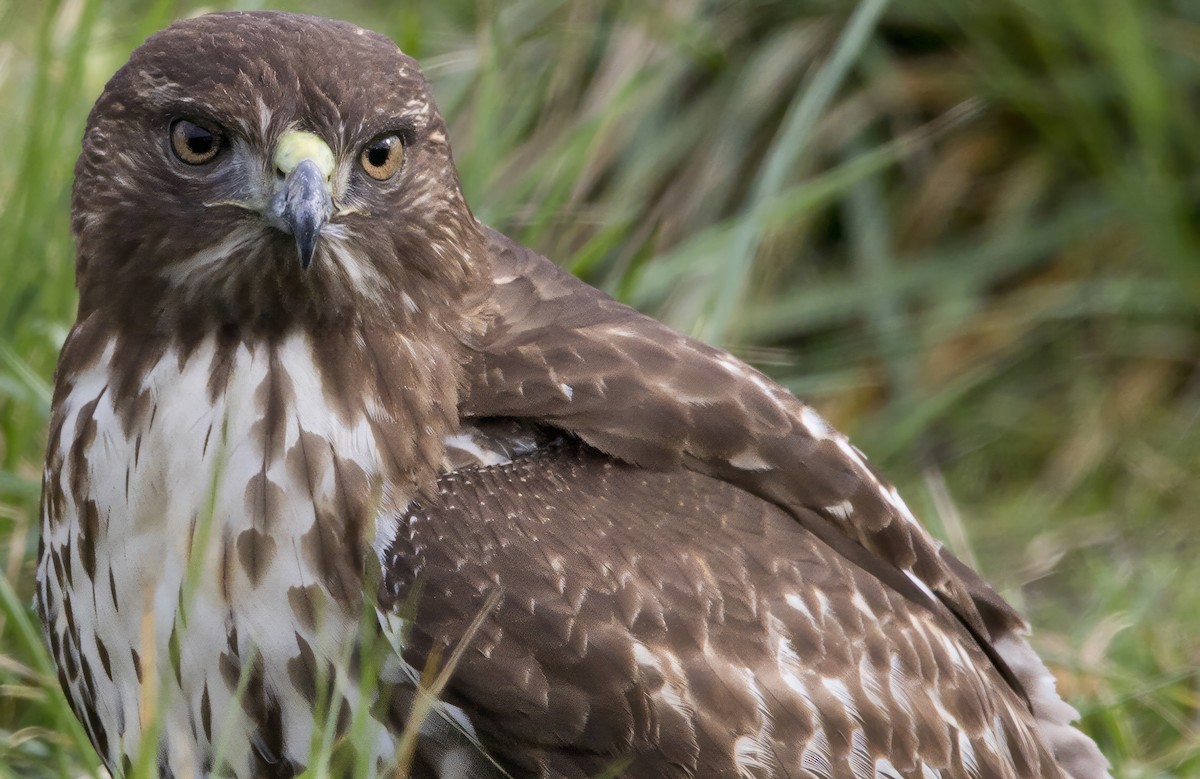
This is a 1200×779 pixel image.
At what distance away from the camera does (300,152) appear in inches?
127

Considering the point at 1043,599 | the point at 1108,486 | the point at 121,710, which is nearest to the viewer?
the point at 121,710

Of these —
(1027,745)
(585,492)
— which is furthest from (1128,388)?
(585,492)

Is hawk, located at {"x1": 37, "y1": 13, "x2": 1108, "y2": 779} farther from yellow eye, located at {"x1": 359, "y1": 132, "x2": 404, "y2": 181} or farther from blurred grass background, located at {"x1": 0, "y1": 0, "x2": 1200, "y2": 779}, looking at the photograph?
blurred grass background, located at {"x1": 0, "y1": 0, "x2": 1200, "y2": 779}

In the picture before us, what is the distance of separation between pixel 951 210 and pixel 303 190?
4009 millimetres

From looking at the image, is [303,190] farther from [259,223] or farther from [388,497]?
[388,497]

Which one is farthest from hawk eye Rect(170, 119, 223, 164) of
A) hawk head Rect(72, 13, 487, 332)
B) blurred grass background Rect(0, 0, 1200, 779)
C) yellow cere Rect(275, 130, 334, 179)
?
blurred grass background Rect(0, 0, 1200, 779)

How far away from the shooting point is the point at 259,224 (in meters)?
3.29

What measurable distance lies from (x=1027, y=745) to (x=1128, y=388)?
308cm

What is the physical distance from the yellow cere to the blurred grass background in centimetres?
232

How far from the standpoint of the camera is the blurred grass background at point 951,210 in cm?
609

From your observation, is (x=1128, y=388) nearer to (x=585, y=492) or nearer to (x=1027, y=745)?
(x=1027, y=745)

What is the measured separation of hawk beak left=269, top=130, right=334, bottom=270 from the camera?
3.14m

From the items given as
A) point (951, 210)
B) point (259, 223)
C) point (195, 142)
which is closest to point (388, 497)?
point (259, 223)

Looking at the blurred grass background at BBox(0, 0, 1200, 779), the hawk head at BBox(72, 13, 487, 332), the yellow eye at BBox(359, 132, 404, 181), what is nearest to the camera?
the hawk head at BBox(72, 13, 487, 332)
